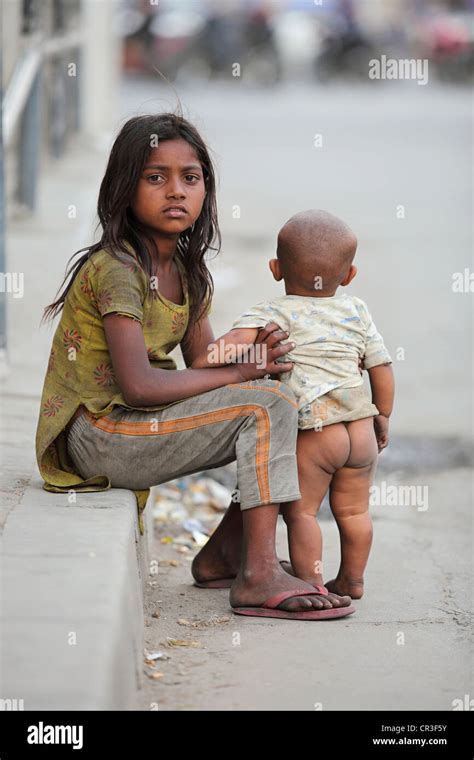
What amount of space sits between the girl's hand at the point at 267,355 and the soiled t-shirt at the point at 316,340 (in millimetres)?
37

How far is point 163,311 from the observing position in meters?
3.43

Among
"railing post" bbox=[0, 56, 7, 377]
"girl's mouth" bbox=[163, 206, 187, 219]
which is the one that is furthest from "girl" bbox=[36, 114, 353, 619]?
"railing post" bbox=[0, 56, 7, 377]

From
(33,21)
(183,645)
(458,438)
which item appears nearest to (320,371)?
(183,645)

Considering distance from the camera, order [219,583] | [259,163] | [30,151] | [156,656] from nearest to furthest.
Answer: [156,656] → [219,583] → [30,151] → [259,163]

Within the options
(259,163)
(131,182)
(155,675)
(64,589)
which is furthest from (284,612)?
(259,163)

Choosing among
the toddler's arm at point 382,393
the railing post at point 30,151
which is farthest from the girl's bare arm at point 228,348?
the railing post at point 30,151

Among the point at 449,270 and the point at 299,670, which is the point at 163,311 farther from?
the point at 449,270

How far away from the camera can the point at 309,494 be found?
3.48 meters

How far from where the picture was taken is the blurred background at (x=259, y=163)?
690 centimetres

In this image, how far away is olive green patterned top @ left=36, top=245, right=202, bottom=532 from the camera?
3318 mm

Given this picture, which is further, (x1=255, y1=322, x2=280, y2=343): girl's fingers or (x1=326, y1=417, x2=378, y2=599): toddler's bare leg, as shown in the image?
(x1=326, y1=417, x2=378, y2=599): toddler's bare leg

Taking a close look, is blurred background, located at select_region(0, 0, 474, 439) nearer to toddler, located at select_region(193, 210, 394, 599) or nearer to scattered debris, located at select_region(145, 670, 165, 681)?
toddler, located at select_region(193, 210, 394, 599)

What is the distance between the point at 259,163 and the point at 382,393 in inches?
448

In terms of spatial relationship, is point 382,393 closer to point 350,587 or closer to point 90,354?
point 350,587
